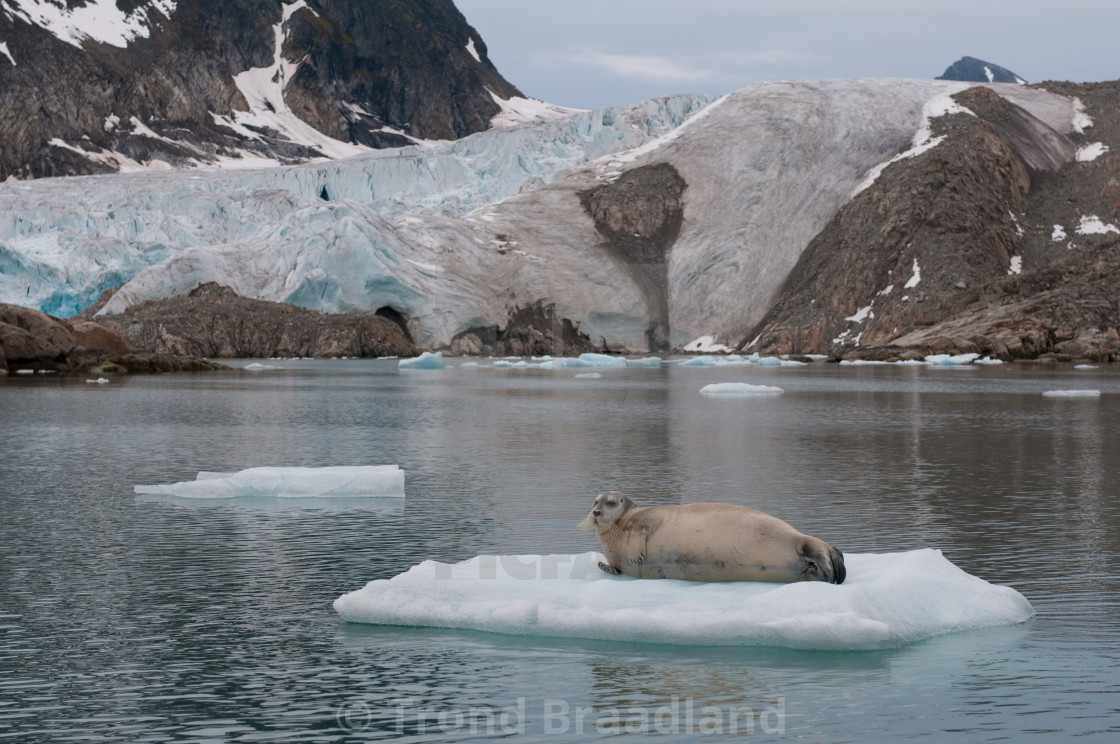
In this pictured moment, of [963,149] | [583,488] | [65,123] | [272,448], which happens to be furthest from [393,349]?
[65,123]

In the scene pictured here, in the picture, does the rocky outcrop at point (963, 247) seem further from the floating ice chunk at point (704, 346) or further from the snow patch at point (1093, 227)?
the floating ice chunk at point (704, 346)

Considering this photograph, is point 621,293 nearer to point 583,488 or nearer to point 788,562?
point 583,488

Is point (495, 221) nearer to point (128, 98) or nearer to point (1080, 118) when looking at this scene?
point (1080, 118)

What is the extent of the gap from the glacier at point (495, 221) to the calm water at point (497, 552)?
218 ft

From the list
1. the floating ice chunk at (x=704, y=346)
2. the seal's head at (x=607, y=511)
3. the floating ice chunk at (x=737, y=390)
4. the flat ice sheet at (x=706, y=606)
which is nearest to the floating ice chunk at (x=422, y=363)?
the floating ice chunk at (x=737, y=390)

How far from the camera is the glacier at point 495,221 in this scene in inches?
3634

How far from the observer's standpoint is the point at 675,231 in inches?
4365

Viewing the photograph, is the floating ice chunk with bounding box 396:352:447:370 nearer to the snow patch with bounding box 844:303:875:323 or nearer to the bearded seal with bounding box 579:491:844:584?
the snow patch with bounding box 844:303:875:323

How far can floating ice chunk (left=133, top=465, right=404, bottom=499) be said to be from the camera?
15.6m

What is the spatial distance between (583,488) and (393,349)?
256ft

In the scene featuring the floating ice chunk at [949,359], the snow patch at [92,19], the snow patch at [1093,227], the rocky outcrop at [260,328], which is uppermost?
the snow patch at [92,19]

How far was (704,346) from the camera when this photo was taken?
10369 cm

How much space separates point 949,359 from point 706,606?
Answer: 204 feet

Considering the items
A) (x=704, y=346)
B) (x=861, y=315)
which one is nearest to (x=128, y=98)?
(x=704, y=346)
